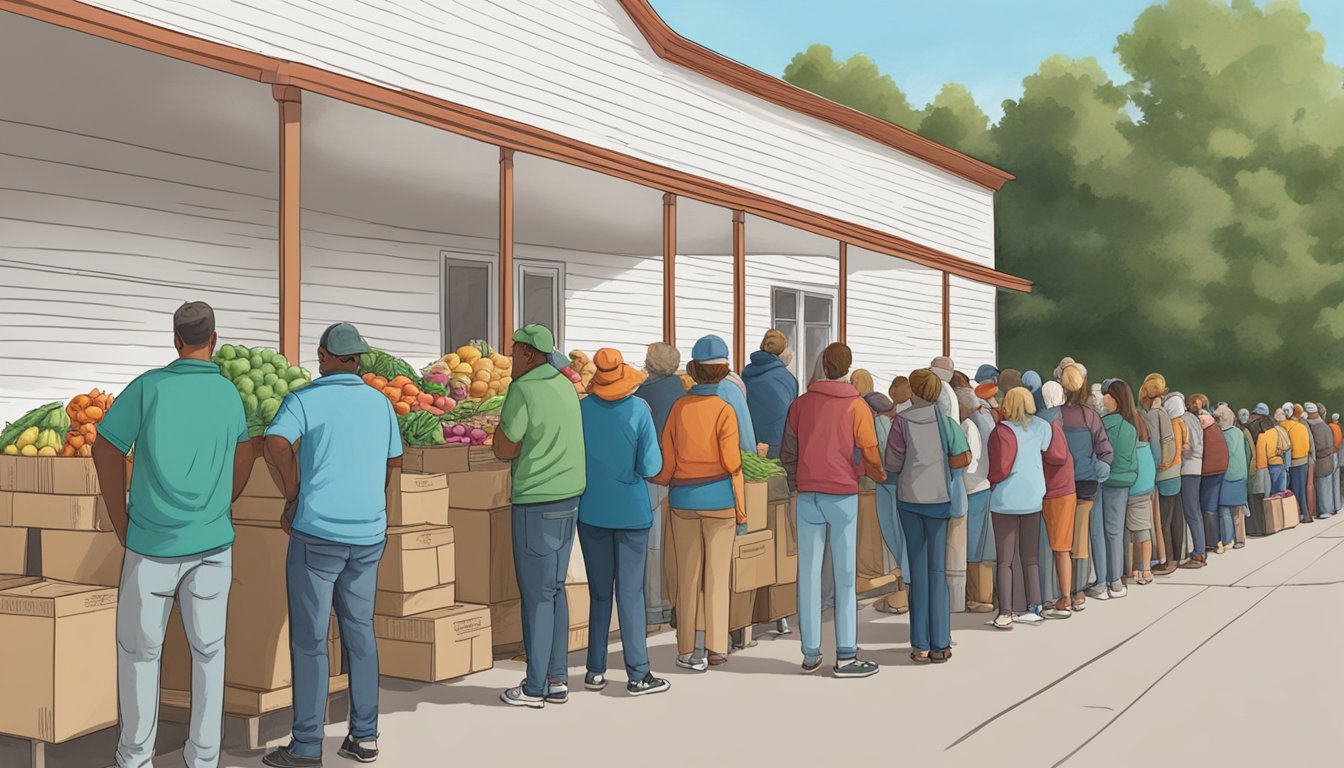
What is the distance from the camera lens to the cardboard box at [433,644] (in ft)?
26.2

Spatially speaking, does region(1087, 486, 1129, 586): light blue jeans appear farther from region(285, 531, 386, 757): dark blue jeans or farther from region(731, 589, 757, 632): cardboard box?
region(285, 531, 386, 757): dark blue jeans

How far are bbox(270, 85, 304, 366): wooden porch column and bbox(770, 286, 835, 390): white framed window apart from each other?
12.2 m

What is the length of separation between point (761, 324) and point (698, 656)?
12282 millimetres

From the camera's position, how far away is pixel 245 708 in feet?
23.6

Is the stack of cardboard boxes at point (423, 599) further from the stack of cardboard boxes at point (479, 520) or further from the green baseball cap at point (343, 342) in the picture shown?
the green baseball cap at point (343, 342)

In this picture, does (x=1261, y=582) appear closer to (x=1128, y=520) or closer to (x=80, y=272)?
(x=1128, y=520)

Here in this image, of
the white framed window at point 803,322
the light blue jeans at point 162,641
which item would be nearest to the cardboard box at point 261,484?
the light blue jeans at point 162,641

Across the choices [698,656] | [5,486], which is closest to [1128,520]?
[698,656]

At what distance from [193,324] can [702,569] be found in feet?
14.0

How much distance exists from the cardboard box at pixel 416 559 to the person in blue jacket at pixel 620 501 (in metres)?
0.89

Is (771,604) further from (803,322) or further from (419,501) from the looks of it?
(803,322)

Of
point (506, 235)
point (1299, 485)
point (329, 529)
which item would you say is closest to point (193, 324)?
point (329, 529)

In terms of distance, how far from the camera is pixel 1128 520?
46.7 feet

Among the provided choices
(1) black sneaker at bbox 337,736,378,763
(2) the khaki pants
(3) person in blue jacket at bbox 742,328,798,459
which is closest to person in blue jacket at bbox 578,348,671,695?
(2) the khaki pants
